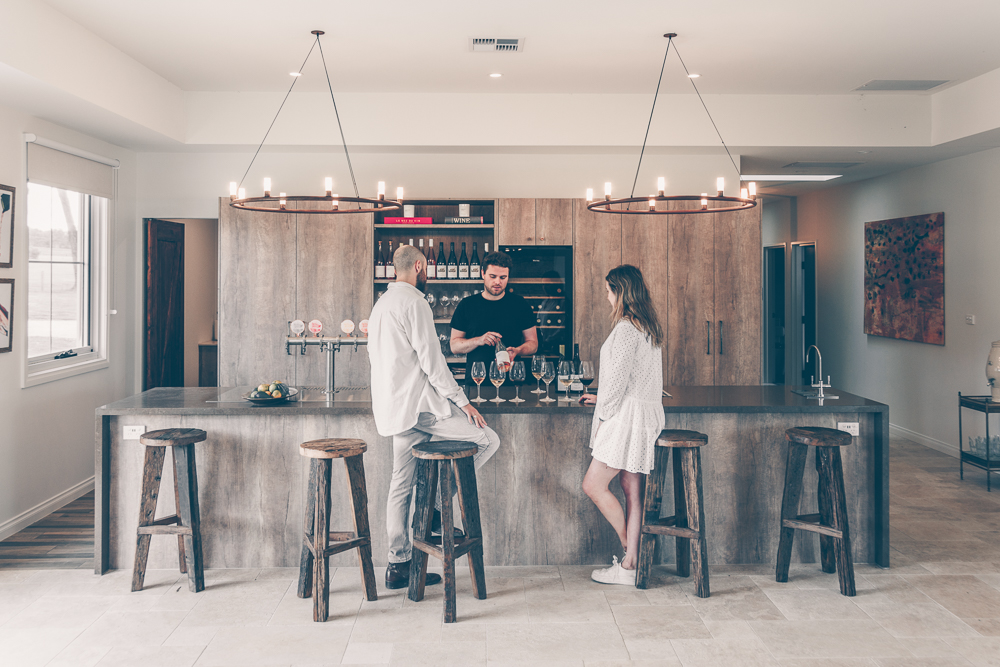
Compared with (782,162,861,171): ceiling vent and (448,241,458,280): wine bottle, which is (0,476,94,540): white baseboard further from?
(782,162,861,171): ceiling vent

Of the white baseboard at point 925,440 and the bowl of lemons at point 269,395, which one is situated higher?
the bowl of lemons at point 269,395

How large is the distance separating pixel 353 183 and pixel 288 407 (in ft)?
9.46

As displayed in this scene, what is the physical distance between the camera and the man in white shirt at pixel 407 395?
340 cm

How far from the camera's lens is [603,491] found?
3.58m

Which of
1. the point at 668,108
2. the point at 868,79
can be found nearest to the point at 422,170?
the point at 668,108

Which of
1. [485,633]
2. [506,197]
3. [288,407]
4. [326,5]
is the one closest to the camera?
[485,633]

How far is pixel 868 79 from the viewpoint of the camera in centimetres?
547

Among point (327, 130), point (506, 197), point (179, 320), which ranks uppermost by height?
point (327, 130)

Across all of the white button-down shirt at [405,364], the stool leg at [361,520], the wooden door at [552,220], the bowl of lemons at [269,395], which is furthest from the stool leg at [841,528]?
the wooden door at [552,220]

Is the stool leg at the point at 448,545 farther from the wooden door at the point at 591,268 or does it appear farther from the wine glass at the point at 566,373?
the wooden door at the point at 591,268

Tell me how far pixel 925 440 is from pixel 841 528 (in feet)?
14.0

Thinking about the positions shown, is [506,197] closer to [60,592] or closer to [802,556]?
[802,556]

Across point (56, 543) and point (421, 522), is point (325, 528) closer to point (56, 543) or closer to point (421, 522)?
point (421, 522)

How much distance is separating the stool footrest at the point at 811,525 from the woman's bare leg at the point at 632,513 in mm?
732
